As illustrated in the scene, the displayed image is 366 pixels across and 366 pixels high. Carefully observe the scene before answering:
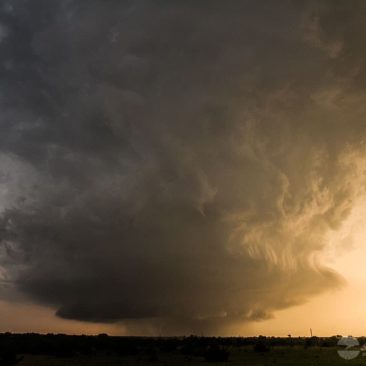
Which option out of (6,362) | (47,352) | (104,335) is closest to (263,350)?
(47,352)

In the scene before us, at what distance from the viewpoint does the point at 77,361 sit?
219 feet

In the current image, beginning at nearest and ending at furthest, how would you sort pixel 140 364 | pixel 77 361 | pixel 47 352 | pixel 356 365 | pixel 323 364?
1. pixel 356 365
2. pixel 323 364
3. pixel 140 364
4. pixel 77 361
5. pixel 47 352

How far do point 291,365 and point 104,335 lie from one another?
381 feet

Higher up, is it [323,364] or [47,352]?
[47,352]

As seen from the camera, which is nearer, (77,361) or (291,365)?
(291,365)

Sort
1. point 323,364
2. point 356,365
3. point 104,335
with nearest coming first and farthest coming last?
point 356,365, point 323,364, point 104,335

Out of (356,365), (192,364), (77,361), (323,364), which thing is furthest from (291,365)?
(77,361)

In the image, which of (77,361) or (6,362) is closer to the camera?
(6,362)

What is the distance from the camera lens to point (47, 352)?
8094 cm

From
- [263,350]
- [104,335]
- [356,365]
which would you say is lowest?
[356,365]

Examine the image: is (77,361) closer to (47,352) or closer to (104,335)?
(47,352)

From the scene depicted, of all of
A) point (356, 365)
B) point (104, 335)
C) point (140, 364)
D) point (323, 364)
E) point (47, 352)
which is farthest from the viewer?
point (104, 335)

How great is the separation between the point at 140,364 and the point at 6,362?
1820 cm

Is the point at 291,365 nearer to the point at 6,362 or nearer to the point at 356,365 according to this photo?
the point at 356,365
